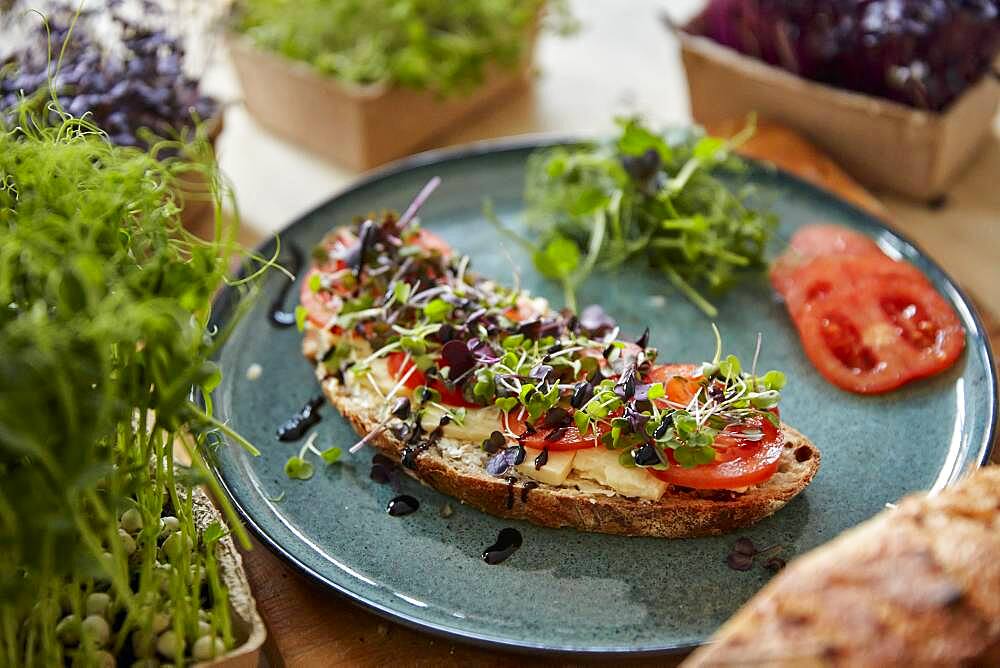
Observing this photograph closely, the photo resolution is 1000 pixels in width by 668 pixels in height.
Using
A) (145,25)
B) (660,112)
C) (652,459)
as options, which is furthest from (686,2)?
(652,459)

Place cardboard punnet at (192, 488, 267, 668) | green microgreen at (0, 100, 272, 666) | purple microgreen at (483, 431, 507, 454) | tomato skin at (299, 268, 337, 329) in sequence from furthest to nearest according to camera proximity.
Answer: tomato skin at (299, 268, 337, 329) < purple microgreen at (483, 431, 507, 454) < cardboard punnet at (192, 488, 267, 668) < green microgreen at (0, 100, 272, 666)

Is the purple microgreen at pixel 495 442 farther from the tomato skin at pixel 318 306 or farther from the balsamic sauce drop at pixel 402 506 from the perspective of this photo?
the tomato skin at pixel 318 306

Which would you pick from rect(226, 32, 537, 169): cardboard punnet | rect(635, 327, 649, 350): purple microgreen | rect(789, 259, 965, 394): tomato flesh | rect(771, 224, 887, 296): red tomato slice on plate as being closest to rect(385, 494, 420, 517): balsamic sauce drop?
rect(635, 327, 649, 350): purple microgreen

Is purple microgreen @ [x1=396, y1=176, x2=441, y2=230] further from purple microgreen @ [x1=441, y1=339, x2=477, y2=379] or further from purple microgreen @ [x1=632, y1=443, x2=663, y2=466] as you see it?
purple microgreen @ [x1=632, y1=443, x2=663, y2=466]

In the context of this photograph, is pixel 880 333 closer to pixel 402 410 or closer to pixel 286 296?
pixel 402 410

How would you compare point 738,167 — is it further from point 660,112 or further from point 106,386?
point 106,386

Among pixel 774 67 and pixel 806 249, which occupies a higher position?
pixel 774 67

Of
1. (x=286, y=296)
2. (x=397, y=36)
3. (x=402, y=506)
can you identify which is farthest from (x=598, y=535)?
(x=397, y=36)
